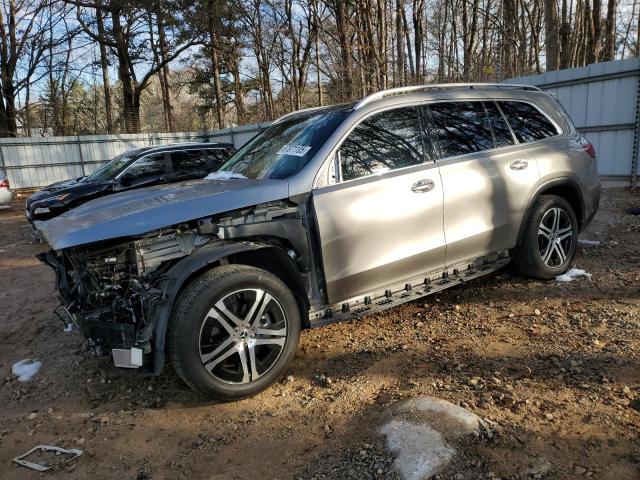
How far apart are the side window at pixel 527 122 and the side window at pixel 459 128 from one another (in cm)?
33

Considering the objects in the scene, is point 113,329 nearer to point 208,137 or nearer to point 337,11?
point 337,11

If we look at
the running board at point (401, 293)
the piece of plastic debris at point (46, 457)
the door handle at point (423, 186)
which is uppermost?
the door handle at point (423, 186)

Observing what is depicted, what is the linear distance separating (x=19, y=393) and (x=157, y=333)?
149cm

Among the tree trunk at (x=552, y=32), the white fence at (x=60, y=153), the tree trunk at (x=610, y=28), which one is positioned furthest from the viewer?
the white fence at (x=60, y=153)

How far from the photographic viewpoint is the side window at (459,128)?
407 centimetres

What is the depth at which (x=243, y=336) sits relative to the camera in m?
3.11

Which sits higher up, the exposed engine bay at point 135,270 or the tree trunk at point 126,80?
the tree trunk at point 126,80

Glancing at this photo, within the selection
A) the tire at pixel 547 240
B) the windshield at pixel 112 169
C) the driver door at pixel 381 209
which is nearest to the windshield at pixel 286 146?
the driver door at pixel 381 209

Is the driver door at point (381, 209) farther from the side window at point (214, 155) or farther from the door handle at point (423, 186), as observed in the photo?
the side window at point (214, 155)

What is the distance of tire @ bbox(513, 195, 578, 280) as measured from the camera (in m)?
4.52

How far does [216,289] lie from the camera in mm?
2965

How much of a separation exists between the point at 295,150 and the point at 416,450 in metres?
2.28

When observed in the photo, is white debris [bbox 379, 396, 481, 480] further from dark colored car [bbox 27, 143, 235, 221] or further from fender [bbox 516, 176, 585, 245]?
dark colored car [bbox 27, 143, 235, 221]

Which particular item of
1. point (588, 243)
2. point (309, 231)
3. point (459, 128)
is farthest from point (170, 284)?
point (588, 243)
